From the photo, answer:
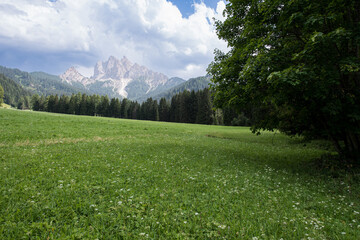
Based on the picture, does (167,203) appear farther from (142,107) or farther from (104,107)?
(104,107)

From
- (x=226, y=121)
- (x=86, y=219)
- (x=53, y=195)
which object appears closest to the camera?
(x=86, y=219)

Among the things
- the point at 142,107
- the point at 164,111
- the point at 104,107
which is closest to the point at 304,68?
the point at 164,111

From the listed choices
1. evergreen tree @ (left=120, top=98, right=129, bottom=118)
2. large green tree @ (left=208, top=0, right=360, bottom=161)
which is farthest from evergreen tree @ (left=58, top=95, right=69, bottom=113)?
large green tree @ (left=208, top=0, right=360, bottom=161)

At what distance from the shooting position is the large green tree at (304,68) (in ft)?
25.4

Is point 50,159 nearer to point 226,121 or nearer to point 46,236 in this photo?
point 46,236

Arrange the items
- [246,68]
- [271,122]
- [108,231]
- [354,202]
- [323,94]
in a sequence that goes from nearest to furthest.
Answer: [108,231] < [354,202] < [323,94] < [246,68] < [271,122]

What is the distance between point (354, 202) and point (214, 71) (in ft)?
35.7

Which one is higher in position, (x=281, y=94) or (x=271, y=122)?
(x=281, y=94)

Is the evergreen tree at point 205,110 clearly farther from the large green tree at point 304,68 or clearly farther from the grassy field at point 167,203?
the grassy field at point 167,203

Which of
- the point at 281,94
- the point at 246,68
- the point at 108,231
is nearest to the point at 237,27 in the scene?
the point at 246,68

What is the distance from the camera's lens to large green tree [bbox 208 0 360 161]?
25.4 ft

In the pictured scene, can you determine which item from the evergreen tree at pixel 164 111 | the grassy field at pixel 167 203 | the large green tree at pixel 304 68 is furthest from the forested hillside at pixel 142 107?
the grassy field at pixel 167 203

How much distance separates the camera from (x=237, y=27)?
14031 millimetres

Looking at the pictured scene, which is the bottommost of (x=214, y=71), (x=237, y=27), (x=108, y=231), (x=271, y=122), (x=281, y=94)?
(x=108, y=231)
